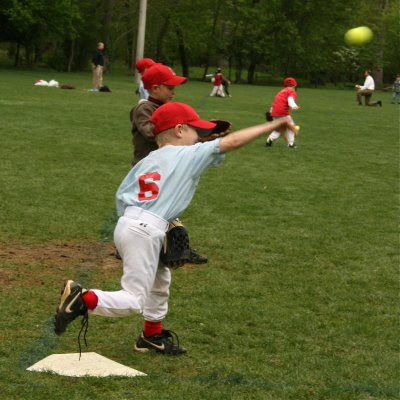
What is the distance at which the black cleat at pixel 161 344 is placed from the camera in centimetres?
532

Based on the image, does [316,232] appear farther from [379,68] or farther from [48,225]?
[379,68]

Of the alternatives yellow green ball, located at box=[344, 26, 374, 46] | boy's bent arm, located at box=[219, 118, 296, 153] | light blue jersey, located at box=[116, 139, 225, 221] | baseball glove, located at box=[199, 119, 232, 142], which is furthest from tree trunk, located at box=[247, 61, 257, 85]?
boy's bent arm, located at box=[219, 118, 296, 153]

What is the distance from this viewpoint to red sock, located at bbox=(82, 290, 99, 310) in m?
4.74

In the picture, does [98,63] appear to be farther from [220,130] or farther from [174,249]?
[174,249]

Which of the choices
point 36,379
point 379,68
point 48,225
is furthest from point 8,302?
point 379,68

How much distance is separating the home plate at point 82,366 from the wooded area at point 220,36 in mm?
44676

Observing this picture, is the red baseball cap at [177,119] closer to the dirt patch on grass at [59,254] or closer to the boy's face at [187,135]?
the boy's face at [187,135]

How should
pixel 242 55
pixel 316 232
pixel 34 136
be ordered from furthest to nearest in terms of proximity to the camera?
pixel 242 55
pixel 34 136
pixel 316 232

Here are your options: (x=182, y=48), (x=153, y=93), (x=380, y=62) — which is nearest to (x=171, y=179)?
(x=153, y=93)

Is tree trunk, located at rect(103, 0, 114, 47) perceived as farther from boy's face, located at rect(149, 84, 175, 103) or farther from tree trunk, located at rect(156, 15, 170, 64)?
boy's face, located at rect(149, 84, 175, 103)

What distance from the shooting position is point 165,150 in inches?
199

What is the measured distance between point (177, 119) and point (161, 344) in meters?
1.52

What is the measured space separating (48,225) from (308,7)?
2211 inches

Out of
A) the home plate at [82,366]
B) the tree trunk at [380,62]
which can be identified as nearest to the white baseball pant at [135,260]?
the home plate at [82,366]
